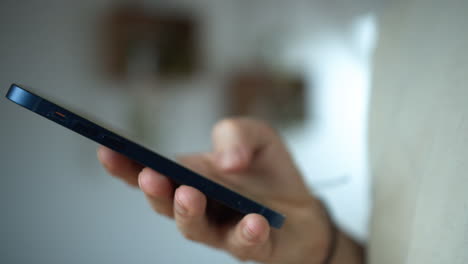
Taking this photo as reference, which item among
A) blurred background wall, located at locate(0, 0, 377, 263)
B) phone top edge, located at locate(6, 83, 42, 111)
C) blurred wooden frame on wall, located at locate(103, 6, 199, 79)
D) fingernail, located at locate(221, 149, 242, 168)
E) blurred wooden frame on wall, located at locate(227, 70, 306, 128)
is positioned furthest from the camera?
blurred wooden frame on wall, located at locate(227, 70, 306, 128)

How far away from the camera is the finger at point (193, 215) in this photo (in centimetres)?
29

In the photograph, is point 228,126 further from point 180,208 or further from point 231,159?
point 180,208

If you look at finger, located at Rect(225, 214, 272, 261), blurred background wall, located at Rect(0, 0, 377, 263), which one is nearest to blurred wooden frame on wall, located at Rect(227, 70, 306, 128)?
blurred background wall, located at Rect(0, 0, 377, 263)

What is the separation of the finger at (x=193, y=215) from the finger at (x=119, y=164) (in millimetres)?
74

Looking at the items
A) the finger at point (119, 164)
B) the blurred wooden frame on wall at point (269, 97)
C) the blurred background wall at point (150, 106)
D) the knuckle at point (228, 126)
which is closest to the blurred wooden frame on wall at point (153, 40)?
the blurred background wall at point (150, 106)

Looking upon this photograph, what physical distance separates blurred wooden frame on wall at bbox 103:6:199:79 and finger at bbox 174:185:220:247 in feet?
5.41

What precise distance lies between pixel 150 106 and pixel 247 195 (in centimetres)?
164

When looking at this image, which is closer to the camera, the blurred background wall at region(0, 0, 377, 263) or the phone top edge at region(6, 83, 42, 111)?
the phone top edge at region(6, 83, 42, 111)

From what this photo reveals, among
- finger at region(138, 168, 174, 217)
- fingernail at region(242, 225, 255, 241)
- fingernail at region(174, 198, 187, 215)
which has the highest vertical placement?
finger at region(138, 168, 174, 217)

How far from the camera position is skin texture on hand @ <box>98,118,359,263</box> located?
0.31 meters

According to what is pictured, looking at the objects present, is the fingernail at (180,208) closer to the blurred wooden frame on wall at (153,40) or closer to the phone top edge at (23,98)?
the phone top edge at (23,98)

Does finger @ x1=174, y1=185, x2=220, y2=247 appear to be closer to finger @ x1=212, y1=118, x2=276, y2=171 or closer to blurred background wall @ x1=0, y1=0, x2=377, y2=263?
finger @ x1=212, y1=118, x2=276, y2=171

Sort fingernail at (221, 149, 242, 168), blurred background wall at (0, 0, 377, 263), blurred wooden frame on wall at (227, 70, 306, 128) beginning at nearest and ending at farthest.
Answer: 1. fingernail at (221, 149, 242, 168)
2. blurred background wall at (0, 0, 377, 263)
3. blurred wooden frame on wall at (227, 70, 306, 128)

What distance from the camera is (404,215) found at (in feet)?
1.11
